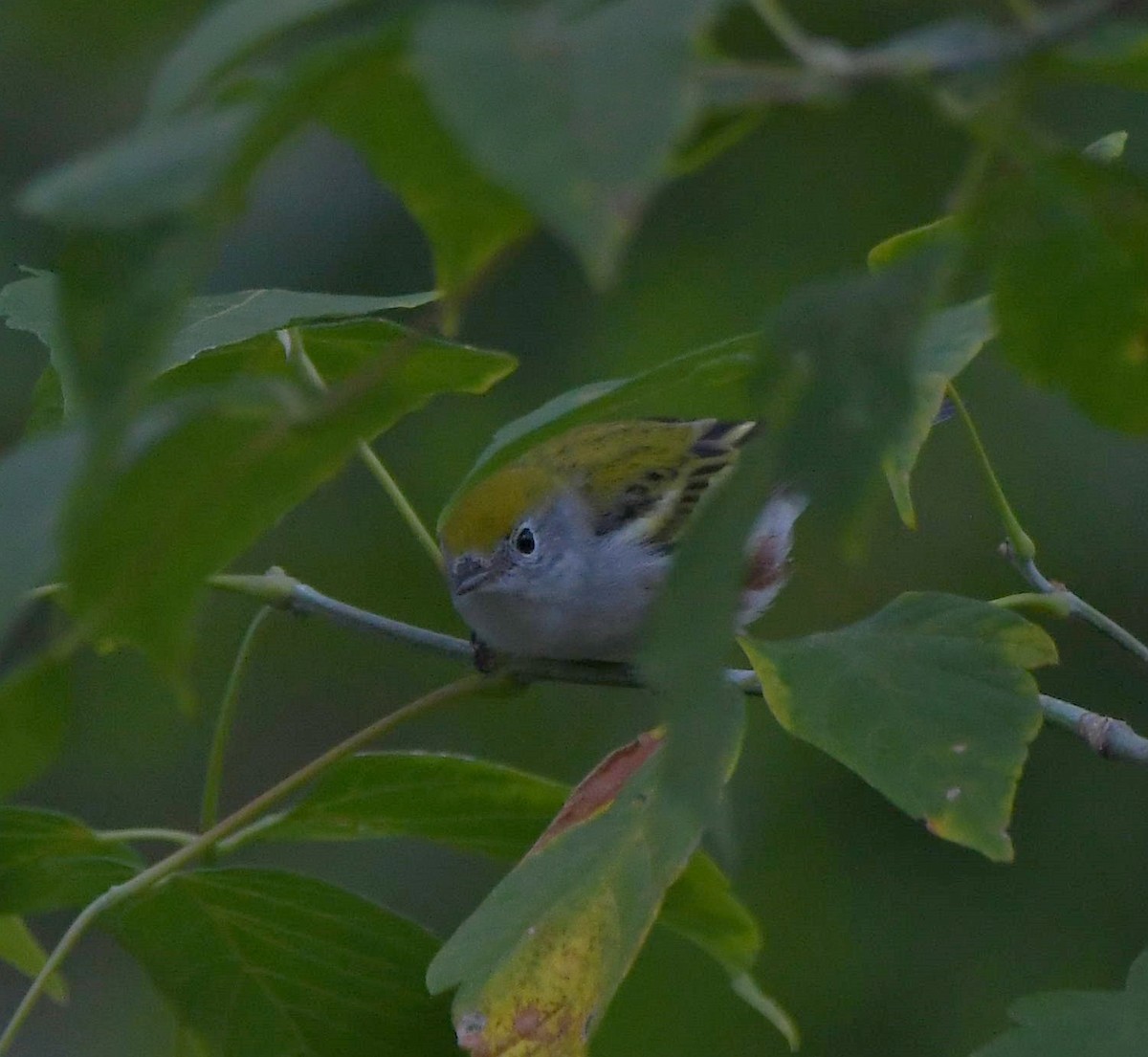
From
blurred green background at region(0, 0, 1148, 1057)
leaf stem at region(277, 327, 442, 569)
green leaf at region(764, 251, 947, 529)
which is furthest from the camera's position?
blurred green background at region(0, 0, 1148, 1057)

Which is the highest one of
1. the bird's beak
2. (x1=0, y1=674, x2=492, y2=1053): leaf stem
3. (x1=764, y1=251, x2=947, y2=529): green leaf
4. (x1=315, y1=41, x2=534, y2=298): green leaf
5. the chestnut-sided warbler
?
(x1=315, y1=41, x2=534, y2=298): green leaf

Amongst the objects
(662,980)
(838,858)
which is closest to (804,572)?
(838,858)

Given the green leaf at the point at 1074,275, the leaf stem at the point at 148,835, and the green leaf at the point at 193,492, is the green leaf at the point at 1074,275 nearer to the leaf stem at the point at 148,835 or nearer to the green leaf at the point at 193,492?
the green leaf at the point at 193,492

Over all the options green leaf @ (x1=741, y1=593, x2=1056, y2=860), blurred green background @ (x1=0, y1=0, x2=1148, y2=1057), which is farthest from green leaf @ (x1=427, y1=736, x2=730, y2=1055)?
blurred green background @ (x1=0, y1=0, x2=1148, y2=1057)

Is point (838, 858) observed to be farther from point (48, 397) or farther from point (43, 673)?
point (43, 673)

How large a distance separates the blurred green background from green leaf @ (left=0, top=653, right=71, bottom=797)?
2304 millimetres

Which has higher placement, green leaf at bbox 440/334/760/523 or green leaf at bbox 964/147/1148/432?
green leaf at bbox 964/147/1148/432

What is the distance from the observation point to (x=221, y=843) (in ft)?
4.40

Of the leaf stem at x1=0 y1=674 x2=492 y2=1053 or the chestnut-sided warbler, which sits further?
the chestnut-sided warbler

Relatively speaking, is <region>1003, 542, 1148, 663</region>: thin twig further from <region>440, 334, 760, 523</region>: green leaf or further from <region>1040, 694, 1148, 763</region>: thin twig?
<region>440, 334, 760, 523</region>: green leaf

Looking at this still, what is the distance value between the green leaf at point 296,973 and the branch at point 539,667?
209 millimetres

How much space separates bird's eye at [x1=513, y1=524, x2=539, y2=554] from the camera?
93.1 inches

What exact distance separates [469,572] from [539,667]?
2.69 feet

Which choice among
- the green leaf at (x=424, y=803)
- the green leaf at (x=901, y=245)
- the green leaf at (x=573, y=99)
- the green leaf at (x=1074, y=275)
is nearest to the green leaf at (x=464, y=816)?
the green leaf at (x=424, y=803)
